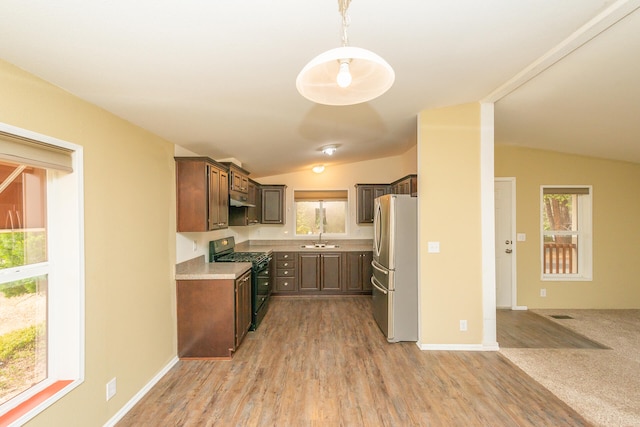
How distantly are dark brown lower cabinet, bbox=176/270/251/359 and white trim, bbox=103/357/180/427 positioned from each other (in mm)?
196

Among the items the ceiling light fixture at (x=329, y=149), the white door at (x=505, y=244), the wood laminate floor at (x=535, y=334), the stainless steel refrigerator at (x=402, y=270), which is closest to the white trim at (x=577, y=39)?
the stainless steel refrigerator at (x=402, y=270)

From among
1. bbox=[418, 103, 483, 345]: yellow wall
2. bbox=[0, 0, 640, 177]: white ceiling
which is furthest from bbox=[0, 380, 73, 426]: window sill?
bbox=[418, 103, 483, 345]: yellow wall

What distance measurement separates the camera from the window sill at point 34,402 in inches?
55.8

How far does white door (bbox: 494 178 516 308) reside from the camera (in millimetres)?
4410

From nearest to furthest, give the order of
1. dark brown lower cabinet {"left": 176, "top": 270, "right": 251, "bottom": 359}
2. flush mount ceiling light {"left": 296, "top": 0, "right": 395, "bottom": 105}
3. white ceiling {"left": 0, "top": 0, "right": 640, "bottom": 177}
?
flush mount ceiling light {"left": 296, "top": 0, "right": 395, "bottom": 105} < white ceiling {"left": 0, "top": 0, "right": 640, "bottom": 177} < dark brown lower cabinet {"left": 176, "top": 270, "right": 251, "bottom": 359}

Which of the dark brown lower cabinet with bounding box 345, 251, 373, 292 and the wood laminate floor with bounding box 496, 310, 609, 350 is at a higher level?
the dark brown lower cabinet with bounding box 345, 251, 373, 292

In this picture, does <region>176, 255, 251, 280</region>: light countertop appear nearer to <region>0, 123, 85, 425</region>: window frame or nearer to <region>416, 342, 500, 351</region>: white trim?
<region>0, 123, 85, 425</region>: window frame

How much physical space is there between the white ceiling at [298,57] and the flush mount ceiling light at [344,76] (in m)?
0.48

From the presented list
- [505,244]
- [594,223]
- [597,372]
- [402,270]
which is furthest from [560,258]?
[402,270]

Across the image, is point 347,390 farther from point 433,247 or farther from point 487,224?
point 487,224

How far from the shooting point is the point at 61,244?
1.78m

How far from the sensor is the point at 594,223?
4.43m

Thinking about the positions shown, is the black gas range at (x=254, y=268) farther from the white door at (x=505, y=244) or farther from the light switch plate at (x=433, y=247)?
the white door at (x=505, y=244)

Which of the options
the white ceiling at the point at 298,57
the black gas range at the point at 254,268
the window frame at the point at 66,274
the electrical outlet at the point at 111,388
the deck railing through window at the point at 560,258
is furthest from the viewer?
the deck railing through window at the point at 560,258
